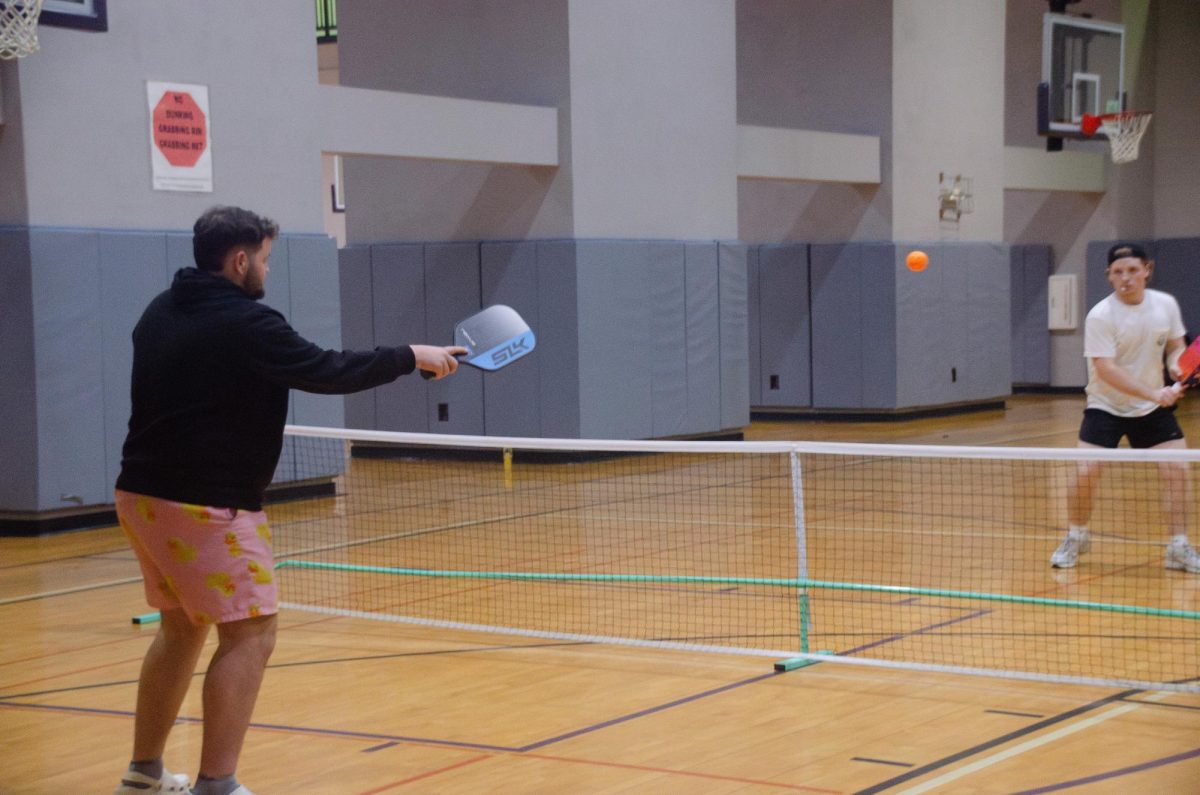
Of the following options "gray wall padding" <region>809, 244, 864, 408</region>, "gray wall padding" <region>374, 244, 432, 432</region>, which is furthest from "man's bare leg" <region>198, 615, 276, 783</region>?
"gray wall padding" <region>809, 244, 864, 408</region>

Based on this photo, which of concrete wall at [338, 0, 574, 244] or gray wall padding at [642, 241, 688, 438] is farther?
gray wall padding at [642, 241, 688, 438]

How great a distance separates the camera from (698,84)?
672 inches

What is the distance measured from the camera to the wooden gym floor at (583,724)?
16.2 feet

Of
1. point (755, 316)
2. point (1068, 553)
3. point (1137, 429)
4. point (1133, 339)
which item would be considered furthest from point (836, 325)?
point (1133, 339)

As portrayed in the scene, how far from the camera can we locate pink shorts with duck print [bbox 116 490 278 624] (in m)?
4.29

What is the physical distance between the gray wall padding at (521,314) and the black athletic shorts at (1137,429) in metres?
8.15

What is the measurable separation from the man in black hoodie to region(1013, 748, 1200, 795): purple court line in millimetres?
2277

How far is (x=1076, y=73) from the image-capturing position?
19.9m

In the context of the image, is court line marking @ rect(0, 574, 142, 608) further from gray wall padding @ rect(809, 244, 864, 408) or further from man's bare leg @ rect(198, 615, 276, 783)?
gray wall padding @ rect(809, 244, 864, 408)

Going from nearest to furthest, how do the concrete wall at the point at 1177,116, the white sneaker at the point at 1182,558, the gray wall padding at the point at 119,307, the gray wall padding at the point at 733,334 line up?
the white sneaker at the point at 1182,558
the gray wall padding at the point at 119,307
the gray wall padding at the point at 733,334
the concrete wall at the point at 1177,116

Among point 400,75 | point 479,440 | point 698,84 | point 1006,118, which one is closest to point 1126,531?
point 479,440

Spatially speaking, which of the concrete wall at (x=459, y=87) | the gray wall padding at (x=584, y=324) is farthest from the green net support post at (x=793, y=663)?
the concrete wall at (x=459, y=87)

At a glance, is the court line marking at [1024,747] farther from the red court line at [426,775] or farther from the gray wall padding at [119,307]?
the gray wall padding at [119,307]

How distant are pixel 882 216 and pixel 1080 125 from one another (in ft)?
8.71
